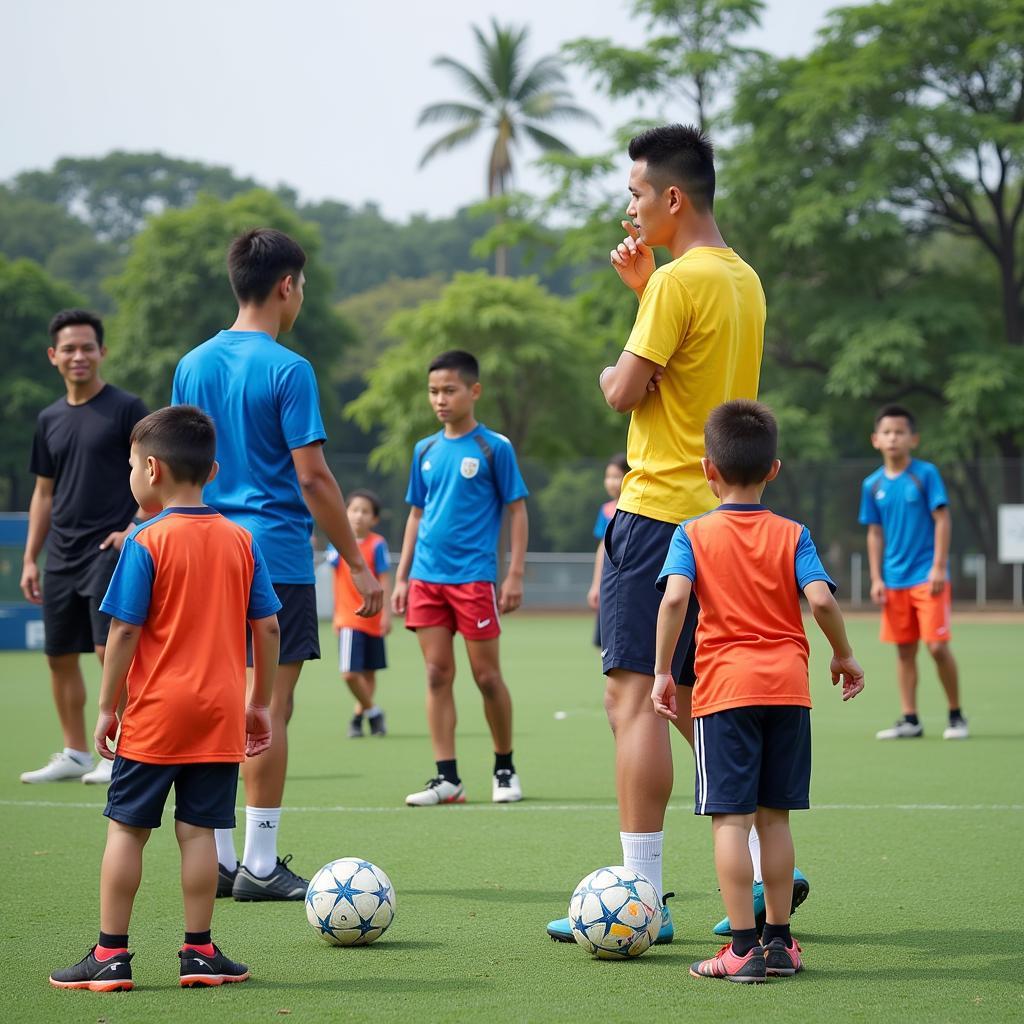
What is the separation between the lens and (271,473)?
5.32 m

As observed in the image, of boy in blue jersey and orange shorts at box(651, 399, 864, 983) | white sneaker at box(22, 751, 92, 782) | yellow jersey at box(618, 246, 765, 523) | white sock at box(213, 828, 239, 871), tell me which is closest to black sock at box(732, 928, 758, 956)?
boy in blue jersey and orange shorts at box(651, 399, 864, 983)

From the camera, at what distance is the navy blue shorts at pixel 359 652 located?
35.5ft

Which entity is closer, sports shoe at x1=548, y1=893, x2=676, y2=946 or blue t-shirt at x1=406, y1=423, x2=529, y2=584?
sports shoe at x1=548, y1=893, x2=676, y2=946

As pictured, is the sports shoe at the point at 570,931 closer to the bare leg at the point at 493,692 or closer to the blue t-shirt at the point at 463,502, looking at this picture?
the bare leg at the point at 493,692

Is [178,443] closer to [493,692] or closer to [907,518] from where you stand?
[493,692]

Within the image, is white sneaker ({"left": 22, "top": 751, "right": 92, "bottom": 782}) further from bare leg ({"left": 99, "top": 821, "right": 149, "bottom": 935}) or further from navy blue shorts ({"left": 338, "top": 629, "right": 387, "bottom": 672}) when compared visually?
bare leg ({"left": 99, "top": 821, "right": 149, "bottom": 935})

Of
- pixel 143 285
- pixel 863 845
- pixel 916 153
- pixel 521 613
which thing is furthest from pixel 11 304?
pixel 863 845

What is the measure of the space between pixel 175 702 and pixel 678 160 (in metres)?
2.31

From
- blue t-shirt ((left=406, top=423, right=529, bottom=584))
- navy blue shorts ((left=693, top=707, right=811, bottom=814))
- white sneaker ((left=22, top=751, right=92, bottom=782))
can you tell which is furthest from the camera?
white sneaker ((left=22, top=751, right=92, bottom=782))

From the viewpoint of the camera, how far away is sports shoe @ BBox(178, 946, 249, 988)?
4.10 meters

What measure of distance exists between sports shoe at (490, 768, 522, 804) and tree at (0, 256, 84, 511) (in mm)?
42390

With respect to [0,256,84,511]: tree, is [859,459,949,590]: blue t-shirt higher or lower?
lower

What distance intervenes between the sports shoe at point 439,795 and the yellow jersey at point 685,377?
123 inches

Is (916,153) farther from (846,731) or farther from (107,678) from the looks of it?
(107,678)
